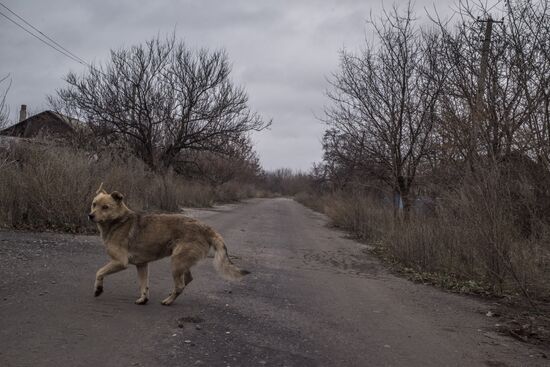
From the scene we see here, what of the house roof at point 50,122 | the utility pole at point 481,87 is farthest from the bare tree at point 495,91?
the house roof at point 50,122

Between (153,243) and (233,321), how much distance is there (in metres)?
1.49

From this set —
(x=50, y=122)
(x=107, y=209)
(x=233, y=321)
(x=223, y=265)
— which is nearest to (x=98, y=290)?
(x=107, y=209)

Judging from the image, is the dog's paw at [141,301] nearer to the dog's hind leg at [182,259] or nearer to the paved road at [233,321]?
the paved road at [233,321]

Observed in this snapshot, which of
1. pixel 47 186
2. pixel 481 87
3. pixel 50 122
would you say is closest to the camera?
pixel 481 87

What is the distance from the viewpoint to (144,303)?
21.9ft

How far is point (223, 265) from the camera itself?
21.6ft

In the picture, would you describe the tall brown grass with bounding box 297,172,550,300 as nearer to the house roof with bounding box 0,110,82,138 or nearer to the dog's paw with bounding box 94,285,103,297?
the dog's paw with bounding box 94,285,103,297

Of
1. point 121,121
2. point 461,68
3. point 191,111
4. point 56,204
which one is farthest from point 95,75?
point 461,68

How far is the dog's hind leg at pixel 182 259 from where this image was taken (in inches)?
256

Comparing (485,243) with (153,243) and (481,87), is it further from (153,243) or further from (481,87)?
(153,243)

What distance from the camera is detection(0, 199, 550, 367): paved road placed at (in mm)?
4965

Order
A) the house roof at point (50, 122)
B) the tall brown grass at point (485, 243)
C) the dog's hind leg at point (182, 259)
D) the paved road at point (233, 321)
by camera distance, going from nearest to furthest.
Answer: the paved road at point (233, 321)
the dog's hind leg at point (182, 259)
the tall brown grass at point (485, 243)
the house roof at point (50, 122)

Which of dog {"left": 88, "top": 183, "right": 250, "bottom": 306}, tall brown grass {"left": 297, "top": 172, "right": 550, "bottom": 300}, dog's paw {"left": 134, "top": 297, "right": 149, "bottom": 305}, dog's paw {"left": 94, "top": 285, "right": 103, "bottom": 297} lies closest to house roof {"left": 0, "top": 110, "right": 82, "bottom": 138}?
tall brown grass {"left": 297, "top": 172, "right": 550, "bottom": 300}

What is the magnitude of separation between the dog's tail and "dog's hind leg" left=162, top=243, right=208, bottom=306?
0.14 m
